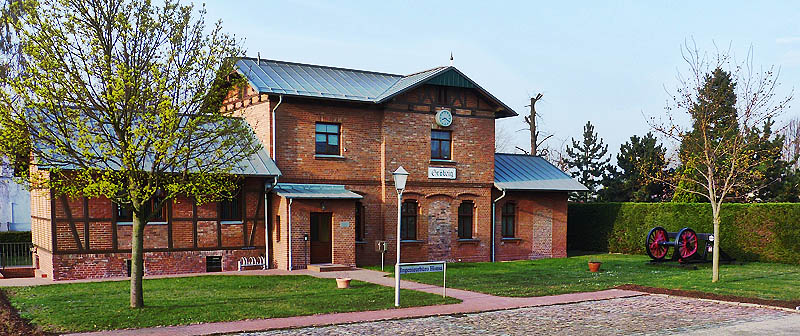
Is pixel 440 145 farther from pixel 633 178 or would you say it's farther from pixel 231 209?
pixel 633 178

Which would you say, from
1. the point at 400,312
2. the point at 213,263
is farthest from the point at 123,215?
the point at 400,312

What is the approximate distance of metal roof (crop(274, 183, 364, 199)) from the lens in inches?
772

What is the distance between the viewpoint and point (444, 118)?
23125mm

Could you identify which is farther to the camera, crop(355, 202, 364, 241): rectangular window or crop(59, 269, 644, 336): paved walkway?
crop(355, 202, 364, 241): rectangular window

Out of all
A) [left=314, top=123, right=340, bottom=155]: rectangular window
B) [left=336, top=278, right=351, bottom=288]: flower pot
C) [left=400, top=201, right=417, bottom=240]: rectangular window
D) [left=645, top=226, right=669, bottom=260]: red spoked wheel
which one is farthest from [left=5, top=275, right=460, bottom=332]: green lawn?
[left=645, top=226, right=669, bottom=260]: red spoked wheel

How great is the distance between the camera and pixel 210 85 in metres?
11.9

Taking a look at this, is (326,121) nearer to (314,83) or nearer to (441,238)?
(314,83)

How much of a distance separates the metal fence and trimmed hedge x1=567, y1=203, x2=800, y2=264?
73.0 ft

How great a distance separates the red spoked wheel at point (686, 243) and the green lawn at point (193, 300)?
36.4 ft

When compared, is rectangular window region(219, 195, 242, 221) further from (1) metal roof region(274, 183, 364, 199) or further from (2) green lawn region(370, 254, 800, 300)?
(2) green lawn region(370, 254, 800, 300)

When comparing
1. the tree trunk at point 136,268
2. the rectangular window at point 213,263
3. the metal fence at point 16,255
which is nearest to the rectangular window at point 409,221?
the rectangular window at point 213,263

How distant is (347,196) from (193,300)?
7.58 meters

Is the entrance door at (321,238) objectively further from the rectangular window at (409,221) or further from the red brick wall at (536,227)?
the red brick wall at (536,227)

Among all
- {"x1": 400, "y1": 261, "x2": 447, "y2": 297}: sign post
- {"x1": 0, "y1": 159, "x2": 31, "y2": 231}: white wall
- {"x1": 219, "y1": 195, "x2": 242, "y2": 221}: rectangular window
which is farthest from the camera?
{"x1": 0, "y1": 159, "x2": 31, "y2": 231}: white wall
